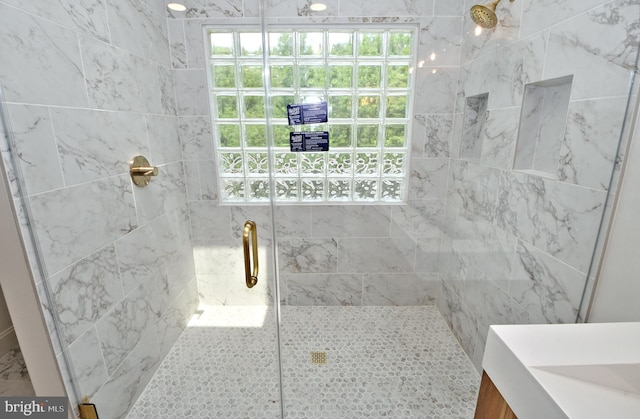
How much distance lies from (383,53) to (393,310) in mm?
1734

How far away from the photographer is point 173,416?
1388mm

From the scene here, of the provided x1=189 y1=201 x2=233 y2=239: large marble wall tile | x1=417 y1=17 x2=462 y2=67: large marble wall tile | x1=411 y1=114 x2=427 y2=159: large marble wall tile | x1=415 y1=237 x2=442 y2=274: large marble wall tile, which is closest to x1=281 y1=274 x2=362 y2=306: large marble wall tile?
x1=415 y1=237 x2=442 y2=274: large marble wall tile

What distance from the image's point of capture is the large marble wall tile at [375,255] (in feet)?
6.76

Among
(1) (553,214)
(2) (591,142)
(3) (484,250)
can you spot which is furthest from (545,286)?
(2) (591,142)

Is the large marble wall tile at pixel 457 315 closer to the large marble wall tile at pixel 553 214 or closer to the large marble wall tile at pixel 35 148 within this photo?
the large marble wall tile at pixel 553 214

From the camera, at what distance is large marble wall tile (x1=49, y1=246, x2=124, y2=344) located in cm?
105

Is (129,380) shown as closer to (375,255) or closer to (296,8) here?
(375,255)

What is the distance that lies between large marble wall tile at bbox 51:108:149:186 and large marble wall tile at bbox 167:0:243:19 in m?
0.72

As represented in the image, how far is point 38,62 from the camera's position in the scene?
963mm

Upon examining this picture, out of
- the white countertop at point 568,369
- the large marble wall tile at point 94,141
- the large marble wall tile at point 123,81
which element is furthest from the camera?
the large marble wall tile at point 123,81

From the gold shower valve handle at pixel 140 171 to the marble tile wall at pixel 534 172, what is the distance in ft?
5.62

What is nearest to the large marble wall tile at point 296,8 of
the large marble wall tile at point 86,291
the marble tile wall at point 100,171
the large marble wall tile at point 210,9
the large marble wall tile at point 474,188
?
the large marble wall tile at point 210,9

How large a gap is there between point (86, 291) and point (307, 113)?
141 cm

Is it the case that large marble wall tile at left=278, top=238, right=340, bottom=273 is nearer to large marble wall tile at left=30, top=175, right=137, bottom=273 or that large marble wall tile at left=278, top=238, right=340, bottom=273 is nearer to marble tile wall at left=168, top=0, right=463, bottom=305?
marble tile wall at left=168, top=0, right=463, bottom=305
